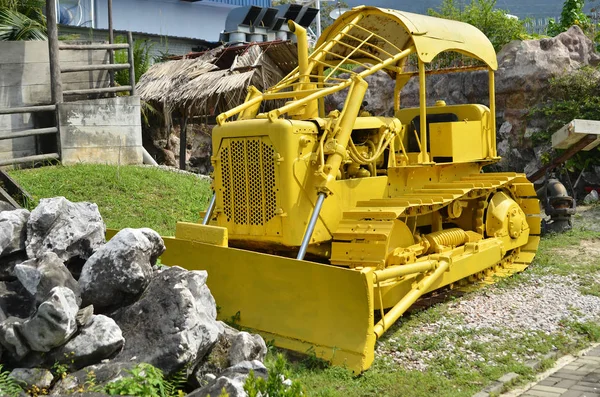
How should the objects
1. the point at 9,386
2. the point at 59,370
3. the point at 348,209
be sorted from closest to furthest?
the point at 9,386
the point at 59,370
the point at 348,209

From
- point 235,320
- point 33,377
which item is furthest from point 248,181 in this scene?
point 33,377

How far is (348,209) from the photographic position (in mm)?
8352

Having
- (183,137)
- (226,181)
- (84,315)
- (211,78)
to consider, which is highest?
(211,78)

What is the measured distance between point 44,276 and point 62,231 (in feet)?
2.46

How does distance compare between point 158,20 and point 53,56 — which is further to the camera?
point 158,20

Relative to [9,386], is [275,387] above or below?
above

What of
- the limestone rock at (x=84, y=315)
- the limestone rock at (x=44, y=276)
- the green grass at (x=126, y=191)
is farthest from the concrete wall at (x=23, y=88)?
the limestone rock at (x=84, y=315)

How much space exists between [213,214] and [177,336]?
3015mm

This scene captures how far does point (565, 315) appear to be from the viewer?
26.7 ft

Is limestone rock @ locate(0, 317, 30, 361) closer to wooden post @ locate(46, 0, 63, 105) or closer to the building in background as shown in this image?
wooden post @ locate(46, 0, 63, 105)

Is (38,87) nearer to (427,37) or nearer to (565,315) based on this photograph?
(427,37)

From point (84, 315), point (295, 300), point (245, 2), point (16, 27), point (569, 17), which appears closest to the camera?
point (84, 315)

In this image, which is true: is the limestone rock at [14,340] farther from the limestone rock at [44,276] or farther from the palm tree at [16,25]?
the palm tree at [16,25]

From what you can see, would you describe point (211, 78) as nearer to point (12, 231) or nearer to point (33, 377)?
point (12, 231)
